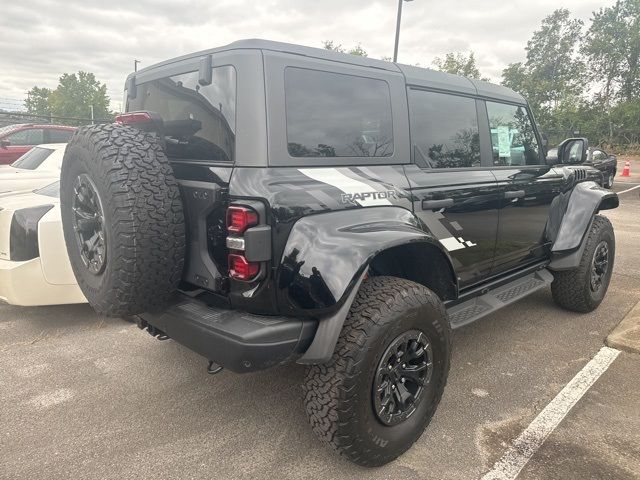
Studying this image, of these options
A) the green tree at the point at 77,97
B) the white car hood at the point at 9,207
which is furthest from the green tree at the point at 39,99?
the white car hood at the point at 9,207

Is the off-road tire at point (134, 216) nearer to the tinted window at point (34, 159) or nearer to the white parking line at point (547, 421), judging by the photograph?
the white parking line at point (547, 421)

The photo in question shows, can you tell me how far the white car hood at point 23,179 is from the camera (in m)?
5.65

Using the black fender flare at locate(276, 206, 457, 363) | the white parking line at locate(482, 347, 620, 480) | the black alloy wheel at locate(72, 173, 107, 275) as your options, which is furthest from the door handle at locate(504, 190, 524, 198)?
the black alloy wheel at locate(72, 173, 107, 275)

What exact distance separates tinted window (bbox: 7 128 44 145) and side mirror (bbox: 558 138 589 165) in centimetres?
1136

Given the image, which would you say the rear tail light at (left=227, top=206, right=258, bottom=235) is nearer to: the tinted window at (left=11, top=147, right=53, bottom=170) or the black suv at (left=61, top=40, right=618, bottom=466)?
the black suv at (left=61, top=40, right=618, bottom=466)

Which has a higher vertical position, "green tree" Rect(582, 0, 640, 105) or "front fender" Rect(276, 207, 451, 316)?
"green tree" Rect(582, 0, 640, 105)

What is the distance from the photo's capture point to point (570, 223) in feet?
13.1

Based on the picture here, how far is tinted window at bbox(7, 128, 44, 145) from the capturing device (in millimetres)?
10898

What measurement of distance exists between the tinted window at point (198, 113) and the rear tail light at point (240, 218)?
0.88 feet

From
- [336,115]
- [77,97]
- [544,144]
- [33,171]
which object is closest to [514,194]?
[544,144]

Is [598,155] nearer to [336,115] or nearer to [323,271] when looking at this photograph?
[336,115]

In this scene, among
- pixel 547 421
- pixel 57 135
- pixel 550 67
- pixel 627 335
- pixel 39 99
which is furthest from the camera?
pixel 39 99

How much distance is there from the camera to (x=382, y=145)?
256cm

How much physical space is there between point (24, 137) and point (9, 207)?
895 cm
